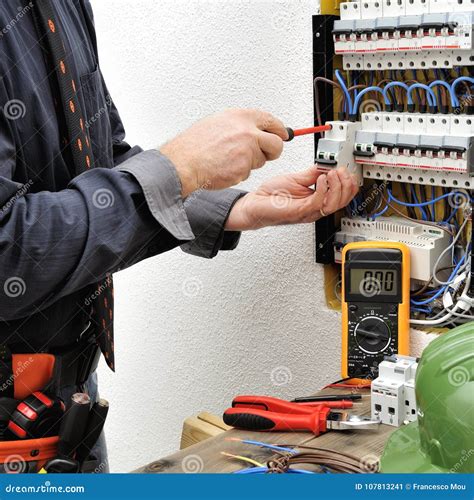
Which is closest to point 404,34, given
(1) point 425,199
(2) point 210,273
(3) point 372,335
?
(1) point 425,199

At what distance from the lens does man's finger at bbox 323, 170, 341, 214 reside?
1627 millimetres

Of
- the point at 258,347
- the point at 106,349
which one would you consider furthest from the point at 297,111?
the point at 106,349

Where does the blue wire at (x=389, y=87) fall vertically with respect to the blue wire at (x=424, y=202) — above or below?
above

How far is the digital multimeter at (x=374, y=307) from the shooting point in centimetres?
168

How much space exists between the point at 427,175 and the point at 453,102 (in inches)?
6.0

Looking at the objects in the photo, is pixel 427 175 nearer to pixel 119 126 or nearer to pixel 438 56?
pixel 438 56

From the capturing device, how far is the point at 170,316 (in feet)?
7.64

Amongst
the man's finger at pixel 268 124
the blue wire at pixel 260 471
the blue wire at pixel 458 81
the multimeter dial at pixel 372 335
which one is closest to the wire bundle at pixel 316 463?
the blue wire at pixel 260 471

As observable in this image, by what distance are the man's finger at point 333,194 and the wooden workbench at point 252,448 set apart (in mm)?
441

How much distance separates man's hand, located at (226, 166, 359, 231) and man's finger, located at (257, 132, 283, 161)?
29 centimetres

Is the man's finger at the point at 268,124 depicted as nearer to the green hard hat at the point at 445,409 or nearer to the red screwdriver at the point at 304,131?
the red screwdriver at the point at 304,131

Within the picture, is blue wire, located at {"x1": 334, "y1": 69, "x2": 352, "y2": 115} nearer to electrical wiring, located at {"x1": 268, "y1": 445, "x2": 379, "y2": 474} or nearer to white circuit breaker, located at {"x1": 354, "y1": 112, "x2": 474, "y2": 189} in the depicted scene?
white circuit breaker, located at {"x1": 354, "y1": 112, "x2": 474, "y2": 189}

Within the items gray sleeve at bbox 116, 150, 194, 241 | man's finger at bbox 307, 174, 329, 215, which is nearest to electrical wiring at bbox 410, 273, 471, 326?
man's finger at bbox 307, 174, 329, 215

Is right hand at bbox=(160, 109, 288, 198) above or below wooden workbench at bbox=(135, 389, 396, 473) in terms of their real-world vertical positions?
above
